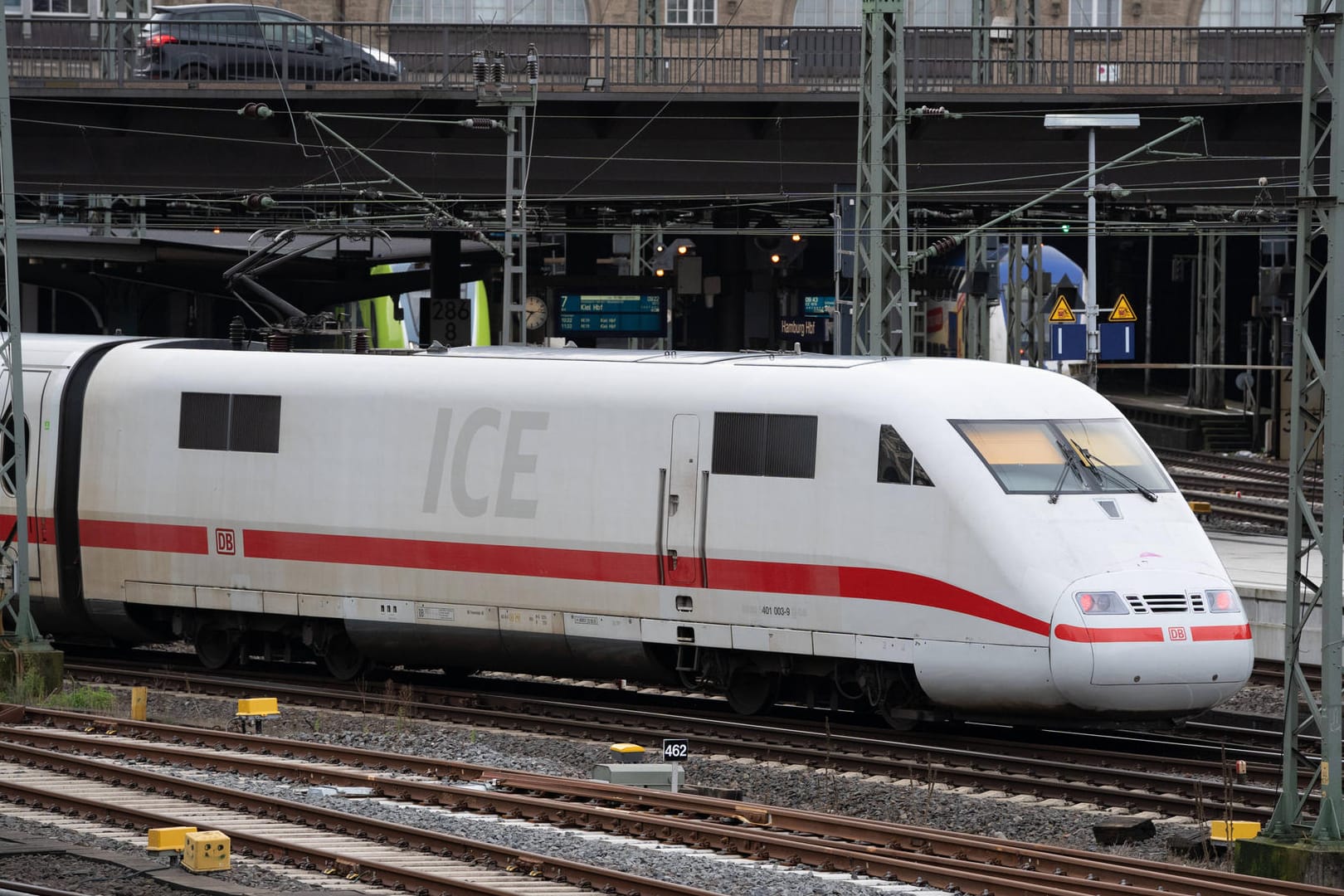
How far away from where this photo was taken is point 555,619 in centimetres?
1764

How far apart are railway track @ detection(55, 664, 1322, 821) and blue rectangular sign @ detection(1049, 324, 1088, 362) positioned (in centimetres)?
3276

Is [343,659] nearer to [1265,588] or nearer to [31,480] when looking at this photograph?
[31,480]

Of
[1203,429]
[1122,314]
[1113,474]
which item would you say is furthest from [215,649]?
[1203,429]

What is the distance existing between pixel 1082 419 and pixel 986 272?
29294 mm

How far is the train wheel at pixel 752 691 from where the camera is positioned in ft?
56.9

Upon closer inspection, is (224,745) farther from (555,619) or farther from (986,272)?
(986,272)

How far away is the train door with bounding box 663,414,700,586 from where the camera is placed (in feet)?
55.5

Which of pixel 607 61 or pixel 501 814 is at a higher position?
pixel 607 61

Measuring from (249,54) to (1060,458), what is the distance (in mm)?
21199

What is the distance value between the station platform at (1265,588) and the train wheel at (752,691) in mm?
4639

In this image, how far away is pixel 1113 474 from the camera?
52.9 feet

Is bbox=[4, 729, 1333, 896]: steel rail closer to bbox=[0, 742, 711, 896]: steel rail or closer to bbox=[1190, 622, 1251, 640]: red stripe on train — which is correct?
bbox=[0, 742, 711, 896]: steel rail

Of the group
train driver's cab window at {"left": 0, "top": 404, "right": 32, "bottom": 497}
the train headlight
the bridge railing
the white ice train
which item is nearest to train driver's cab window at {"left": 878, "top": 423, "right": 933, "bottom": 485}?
the white ice train

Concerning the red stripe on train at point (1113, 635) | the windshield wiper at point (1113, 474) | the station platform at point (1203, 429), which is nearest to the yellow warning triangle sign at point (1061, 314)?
the station platform at point (1203, 429)
